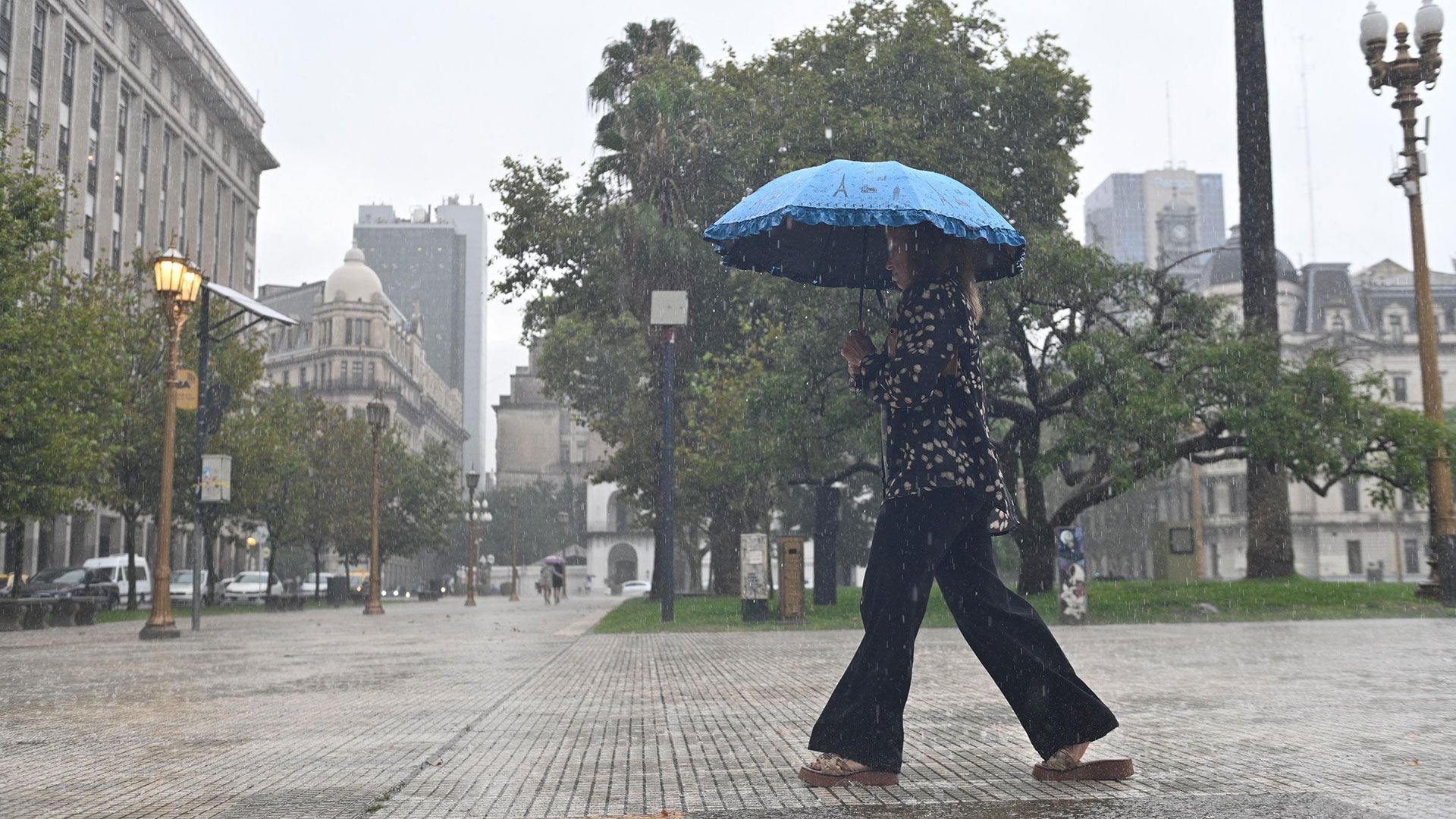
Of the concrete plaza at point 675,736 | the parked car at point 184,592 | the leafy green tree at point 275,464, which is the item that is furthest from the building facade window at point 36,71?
the concrete plaza at point 675,736

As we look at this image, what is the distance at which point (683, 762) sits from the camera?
5383 millimetres

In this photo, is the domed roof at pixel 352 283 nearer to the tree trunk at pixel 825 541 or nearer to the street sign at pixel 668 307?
the tree trunk at pixel 825 541

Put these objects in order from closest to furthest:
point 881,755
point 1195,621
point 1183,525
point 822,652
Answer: point 881,755, point 822,652, point 1195,621, point 1183,525

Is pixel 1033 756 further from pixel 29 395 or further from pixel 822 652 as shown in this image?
pixel 29 395

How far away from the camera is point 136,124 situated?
5653cm

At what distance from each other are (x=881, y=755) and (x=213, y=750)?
315 cm

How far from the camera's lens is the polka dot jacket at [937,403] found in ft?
15.3

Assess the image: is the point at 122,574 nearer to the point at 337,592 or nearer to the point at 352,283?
the point at 337,592

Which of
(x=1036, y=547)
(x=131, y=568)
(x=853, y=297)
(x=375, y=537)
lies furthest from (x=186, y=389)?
(x=375, y=537)

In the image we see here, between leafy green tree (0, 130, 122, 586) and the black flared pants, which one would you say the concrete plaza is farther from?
leafy green tree (0, 130, 122, 586)

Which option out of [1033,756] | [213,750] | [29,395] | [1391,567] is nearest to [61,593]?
[29,395]

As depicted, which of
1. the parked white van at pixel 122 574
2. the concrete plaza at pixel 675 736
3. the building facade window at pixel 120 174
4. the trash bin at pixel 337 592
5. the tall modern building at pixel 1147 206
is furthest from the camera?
the tall modern building at pixel 1147 206

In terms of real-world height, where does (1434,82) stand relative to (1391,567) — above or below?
above

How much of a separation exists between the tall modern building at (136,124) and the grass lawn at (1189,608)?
2607 centimetres
